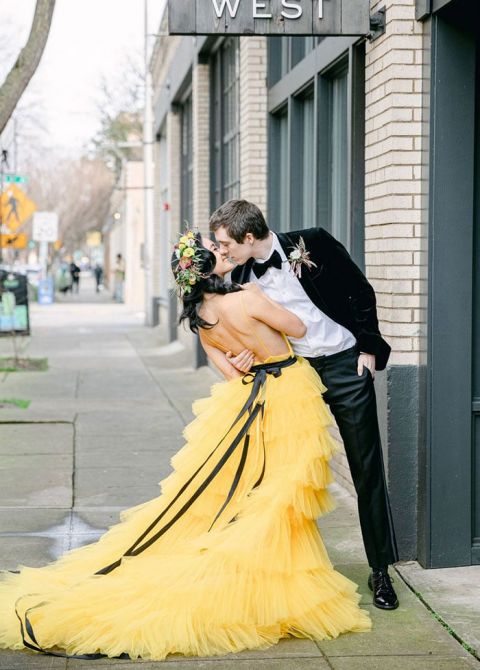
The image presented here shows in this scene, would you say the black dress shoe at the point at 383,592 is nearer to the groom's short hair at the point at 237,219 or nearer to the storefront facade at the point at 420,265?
the storefront facade at the point at 420,265

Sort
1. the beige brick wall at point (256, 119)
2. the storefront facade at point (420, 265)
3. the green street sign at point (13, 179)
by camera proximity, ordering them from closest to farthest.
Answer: the storefront facade at point (420, 265), the beige brick wall at point (256, 119), the green street sign at point (13, 179)

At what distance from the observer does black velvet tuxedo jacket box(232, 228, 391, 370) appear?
5133 mm

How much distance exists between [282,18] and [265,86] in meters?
4.77

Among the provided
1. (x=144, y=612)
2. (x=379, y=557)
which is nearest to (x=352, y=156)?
(x=379, y=557)

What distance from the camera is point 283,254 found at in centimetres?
504

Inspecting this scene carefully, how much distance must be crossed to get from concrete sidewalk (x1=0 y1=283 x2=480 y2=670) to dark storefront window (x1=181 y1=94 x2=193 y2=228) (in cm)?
310

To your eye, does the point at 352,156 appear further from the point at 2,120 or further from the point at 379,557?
the point at 2,120

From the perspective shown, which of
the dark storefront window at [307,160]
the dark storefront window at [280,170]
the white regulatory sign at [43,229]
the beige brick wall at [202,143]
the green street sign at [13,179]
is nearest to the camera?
the dark storefront window at [307,160]

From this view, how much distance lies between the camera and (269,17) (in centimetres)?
624

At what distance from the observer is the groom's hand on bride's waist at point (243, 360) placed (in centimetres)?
496

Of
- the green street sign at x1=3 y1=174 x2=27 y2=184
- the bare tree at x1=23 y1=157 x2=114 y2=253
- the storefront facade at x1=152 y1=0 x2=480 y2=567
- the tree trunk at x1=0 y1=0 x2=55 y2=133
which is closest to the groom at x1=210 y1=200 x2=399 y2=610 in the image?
the storefront facade at x1=152 y1=0 x2=480 y2=567

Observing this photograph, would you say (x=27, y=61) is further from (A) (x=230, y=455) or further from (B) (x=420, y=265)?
(A) (x=230, y=455)

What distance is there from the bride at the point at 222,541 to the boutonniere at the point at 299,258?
0.24m

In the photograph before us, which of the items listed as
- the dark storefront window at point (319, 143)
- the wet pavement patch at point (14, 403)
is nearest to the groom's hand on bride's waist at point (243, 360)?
the dark storefront window at point (319, 143)
